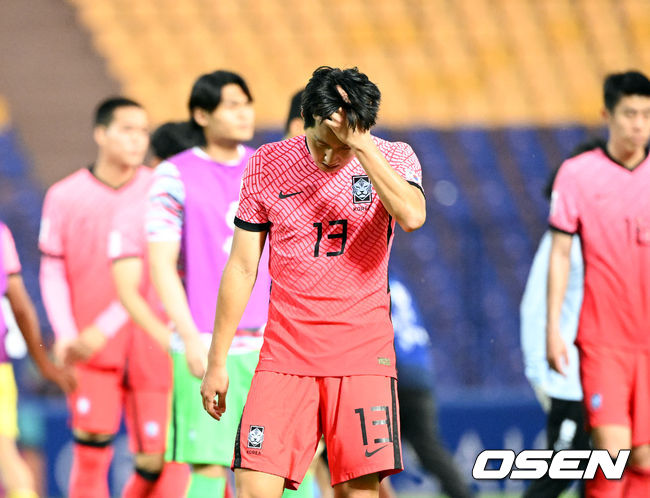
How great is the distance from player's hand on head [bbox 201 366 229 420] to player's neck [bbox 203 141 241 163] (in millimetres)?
1638

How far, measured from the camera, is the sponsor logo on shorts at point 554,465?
5.71 metres

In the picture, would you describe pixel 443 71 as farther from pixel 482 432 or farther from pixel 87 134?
pixel 482 432

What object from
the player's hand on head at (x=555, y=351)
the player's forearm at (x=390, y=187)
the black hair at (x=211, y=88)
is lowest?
the player's hand on head at (x=555, y=351)

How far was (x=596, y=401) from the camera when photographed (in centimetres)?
578

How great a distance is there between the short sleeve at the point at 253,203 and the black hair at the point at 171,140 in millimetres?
2379

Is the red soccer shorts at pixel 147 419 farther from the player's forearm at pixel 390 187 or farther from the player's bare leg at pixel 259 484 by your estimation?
the player's forearm at pixel 390 187

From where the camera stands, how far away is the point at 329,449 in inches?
169

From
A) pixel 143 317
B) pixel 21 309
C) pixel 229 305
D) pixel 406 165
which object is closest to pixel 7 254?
pixel 21 309

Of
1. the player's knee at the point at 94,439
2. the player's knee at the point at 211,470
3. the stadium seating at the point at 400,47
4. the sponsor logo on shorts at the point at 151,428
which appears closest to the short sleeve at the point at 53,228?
the player's knee at the point at 94,439

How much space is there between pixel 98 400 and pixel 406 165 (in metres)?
3.49

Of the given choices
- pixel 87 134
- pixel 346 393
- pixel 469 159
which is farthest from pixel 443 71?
pixel 346 393

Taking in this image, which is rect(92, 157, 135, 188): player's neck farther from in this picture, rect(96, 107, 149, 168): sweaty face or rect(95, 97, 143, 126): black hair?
rect(95, 97, 143, 126): black hair

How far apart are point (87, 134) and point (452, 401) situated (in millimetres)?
6403

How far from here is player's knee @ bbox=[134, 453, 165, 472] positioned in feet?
22.3
